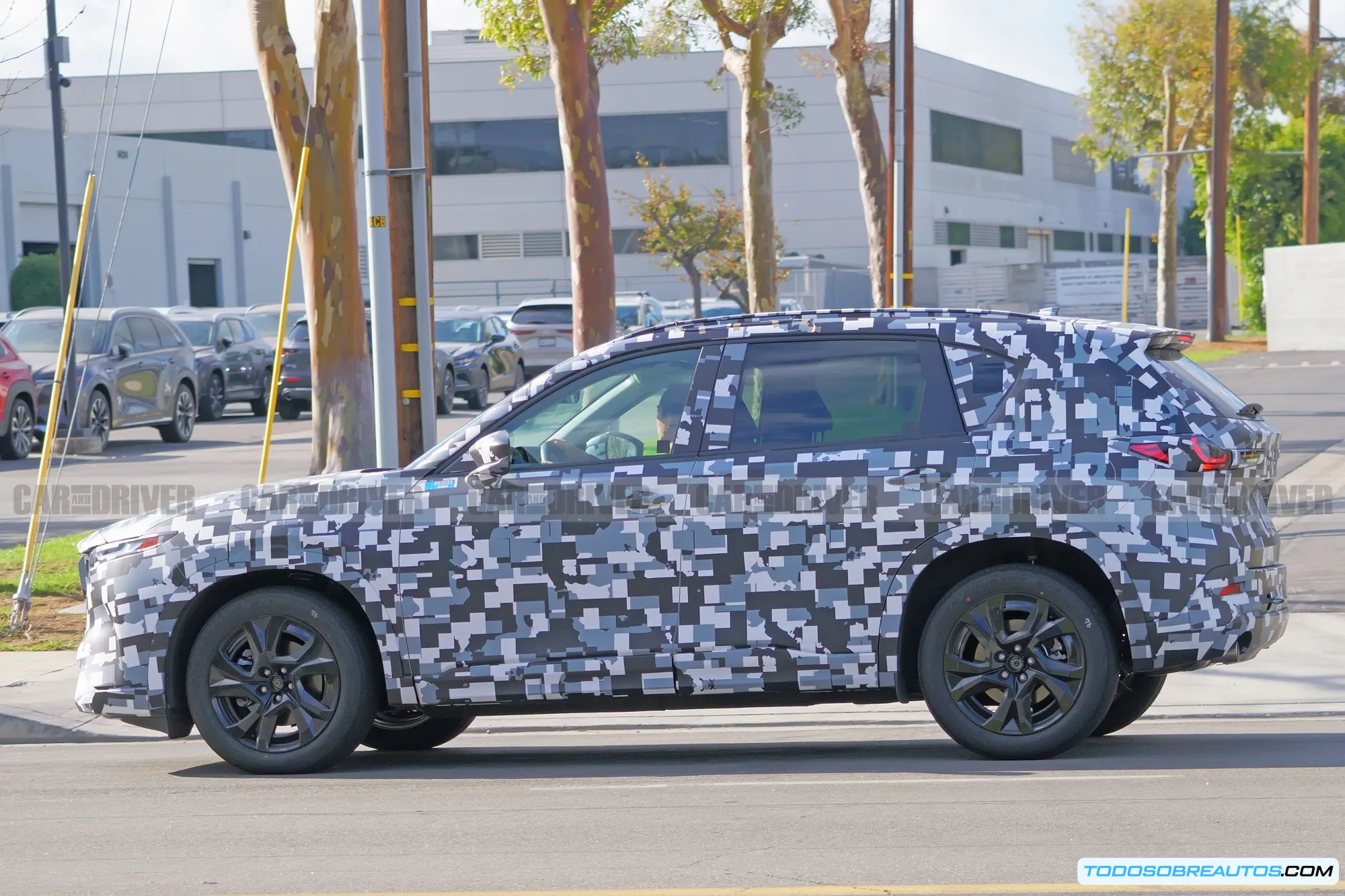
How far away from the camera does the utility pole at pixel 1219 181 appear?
1724 inches

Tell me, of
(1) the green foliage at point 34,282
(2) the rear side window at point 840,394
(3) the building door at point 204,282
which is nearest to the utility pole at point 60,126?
(1) the green foliage at point 34,282

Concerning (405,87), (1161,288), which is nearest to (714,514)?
(405,87)

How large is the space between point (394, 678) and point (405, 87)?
5.70 metres

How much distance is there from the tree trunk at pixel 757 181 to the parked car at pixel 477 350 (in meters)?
6.10

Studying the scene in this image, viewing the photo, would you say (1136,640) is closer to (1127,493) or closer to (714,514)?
(1127,493)

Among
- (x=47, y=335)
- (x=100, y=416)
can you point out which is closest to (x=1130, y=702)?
(x=100, y=416)

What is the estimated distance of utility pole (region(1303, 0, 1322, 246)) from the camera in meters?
48.9

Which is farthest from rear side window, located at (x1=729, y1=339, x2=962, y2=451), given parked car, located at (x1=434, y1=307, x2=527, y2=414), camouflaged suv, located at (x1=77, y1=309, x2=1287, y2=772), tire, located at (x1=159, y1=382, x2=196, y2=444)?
parked car, located at (x1=434, y1=307, x2=527, y2=414)

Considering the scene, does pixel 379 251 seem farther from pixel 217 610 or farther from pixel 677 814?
pixel 677 814

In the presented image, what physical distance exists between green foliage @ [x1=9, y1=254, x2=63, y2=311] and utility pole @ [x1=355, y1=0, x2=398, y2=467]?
3954cm

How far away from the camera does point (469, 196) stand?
71188 millimetres

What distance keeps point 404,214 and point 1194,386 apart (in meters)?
6.25

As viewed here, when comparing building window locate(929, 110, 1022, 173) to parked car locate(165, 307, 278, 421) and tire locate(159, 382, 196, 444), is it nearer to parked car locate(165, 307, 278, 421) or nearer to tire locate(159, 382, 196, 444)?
parked car locate(165, 307, 278, 421)

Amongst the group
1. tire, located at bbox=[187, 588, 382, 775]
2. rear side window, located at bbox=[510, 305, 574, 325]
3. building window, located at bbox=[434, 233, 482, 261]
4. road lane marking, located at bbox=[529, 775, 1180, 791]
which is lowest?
road lane marking, located at bbox=[529, 775, 1180, 791]
